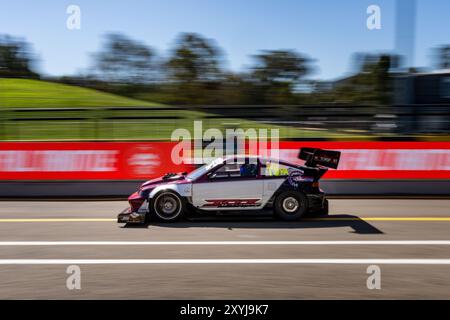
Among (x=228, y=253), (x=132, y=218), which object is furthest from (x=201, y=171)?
(x=228, y=253)

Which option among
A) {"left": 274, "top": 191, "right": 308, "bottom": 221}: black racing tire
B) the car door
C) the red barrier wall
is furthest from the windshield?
the red barrier wall

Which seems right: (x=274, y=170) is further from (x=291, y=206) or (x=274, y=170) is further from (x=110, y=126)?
(x=110, y=126)

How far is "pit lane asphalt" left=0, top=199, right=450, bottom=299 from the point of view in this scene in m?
5.46

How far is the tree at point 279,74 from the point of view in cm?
4434

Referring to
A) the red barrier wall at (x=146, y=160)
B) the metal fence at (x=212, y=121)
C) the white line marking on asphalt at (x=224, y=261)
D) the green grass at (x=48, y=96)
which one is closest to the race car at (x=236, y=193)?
the white line marking on asphalt at (x=224, y=261)

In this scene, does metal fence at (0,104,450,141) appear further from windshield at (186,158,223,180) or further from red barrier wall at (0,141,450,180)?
windshield at (186,158,223,180)

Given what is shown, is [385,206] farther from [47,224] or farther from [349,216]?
[47,224]

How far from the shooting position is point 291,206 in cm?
926

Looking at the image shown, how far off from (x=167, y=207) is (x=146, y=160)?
3.90 metres
